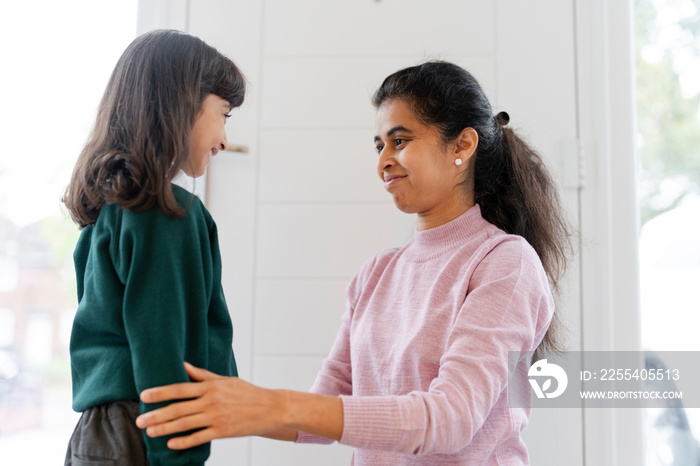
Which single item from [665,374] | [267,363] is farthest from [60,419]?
[665,374]

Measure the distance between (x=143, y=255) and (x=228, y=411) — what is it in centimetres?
27

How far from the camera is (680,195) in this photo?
186cm

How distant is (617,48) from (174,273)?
1.50 metres

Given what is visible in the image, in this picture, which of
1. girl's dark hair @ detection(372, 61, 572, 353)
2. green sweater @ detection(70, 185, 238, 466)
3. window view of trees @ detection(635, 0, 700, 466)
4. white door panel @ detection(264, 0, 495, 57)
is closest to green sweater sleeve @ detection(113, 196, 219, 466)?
green sweater @ detection(70, 185, 238, 466)

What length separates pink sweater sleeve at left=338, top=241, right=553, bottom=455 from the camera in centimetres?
104

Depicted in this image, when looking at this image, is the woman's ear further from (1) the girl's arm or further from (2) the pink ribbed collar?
(1) the girl's arm

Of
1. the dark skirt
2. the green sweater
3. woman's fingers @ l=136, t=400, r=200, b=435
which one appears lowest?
the dark skirt

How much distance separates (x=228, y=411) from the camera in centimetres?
97

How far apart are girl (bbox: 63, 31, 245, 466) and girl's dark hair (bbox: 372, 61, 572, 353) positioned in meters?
0.46

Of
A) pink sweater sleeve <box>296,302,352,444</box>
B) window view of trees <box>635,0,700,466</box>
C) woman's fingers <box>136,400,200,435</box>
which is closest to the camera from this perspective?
woman's fingers <box>136,400,200,435</box>

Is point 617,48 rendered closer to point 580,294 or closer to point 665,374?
point 580,294

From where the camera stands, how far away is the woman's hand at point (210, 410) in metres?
0.93

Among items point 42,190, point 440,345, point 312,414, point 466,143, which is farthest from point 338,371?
point 42,190

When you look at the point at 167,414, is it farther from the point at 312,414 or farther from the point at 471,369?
the point at 471,369
